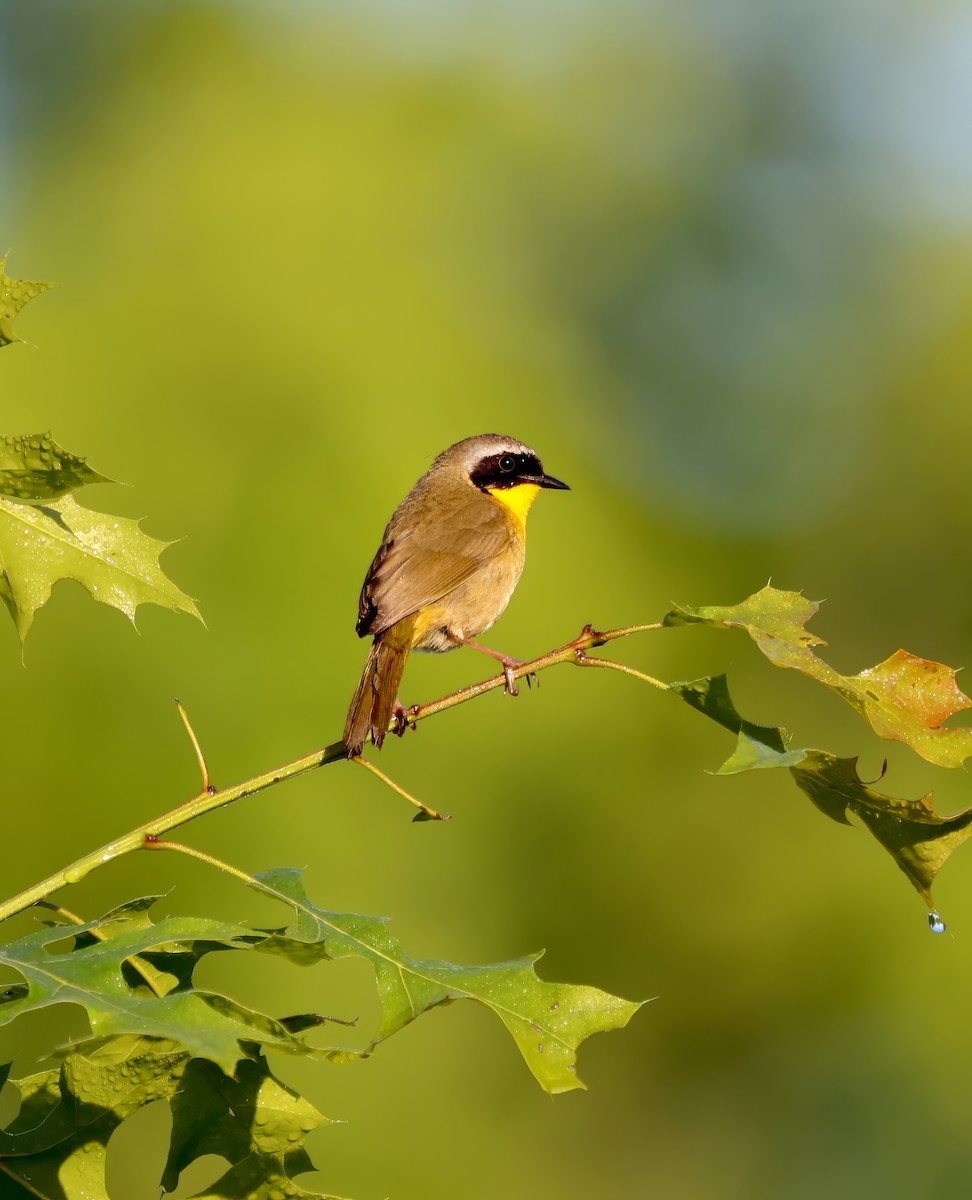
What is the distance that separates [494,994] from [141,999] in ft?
2.28

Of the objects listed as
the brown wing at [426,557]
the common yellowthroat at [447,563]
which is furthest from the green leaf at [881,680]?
the brown wing at [426,557]

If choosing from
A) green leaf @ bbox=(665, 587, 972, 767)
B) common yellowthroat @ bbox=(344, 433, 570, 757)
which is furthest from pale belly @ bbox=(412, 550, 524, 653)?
green leaf @ bbox=(665, 587, 972, 767)

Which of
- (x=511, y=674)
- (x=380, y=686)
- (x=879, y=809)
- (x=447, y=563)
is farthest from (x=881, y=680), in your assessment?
(x=447, y=563)

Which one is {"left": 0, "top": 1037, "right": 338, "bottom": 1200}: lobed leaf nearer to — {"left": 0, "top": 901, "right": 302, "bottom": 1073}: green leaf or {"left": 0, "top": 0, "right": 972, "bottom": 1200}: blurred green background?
{"left": 0, "top": 901, "right": 302, "bottom": 1073}: green leaf

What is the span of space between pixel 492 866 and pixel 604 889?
1794 mm

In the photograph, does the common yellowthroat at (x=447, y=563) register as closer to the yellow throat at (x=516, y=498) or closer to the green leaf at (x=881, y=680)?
the yellow throat at (x=516, y=498)

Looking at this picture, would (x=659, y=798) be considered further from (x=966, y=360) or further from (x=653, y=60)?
(x=653, y=60)

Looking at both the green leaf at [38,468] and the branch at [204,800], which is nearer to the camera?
the branch at [204,800]

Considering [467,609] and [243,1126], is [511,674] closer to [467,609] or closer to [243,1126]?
[243,1126]

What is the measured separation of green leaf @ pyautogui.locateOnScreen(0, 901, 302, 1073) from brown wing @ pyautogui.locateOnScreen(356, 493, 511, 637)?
8.72 ft

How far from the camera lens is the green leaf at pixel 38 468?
234 centimetres

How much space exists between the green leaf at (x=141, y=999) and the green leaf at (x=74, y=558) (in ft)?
2.28

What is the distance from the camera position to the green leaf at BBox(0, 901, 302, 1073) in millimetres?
1729

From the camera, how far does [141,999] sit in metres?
1.83
